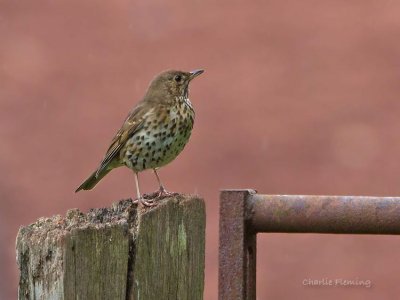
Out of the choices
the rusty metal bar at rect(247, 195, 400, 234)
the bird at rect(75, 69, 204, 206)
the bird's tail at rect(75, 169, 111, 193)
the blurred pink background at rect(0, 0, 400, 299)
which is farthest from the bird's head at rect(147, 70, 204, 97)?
the blurred pink background at rect(0, 0, 400, 299)

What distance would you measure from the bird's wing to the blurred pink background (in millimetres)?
6599

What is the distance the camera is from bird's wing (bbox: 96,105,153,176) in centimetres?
590

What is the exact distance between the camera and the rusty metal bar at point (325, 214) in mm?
3578

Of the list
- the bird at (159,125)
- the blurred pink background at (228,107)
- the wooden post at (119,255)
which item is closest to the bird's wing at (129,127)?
the bird at (159,125)

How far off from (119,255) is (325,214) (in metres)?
0.47

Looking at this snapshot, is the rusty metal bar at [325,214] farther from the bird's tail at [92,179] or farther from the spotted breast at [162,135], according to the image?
the bird's tail at [92,179]

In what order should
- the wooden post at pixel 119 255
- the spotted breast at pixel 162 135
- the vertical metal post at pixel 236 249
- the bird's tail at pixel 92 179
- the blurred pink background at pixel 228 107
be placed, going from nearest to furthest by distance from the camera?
1. the wooden post at pixel 119 255
2. the vertical metal post at pixel 236 249
3. the spotted breast at pixel 162 135
4. the bird's tail at pixel 92 179
5. the blurred pink background at pixel 228 107

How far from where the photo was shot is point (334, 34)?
20.9 m

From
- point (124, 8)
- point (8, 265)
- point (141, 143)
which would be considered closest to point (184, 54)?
point (124, 8)

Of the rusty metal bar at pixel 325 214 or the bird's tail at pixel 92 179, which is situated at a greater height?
the bird's tail at pixel 92 179

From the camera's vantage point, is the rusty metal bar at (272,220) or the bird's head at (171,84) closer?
the rusty metal bar at (272,220)

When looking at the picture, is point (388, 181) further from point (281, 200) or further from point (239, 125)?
point (281, 200)

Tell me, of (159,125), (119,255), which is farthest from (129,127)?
(119,255)

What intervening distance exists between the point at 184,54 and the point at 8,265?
5.96 meters
